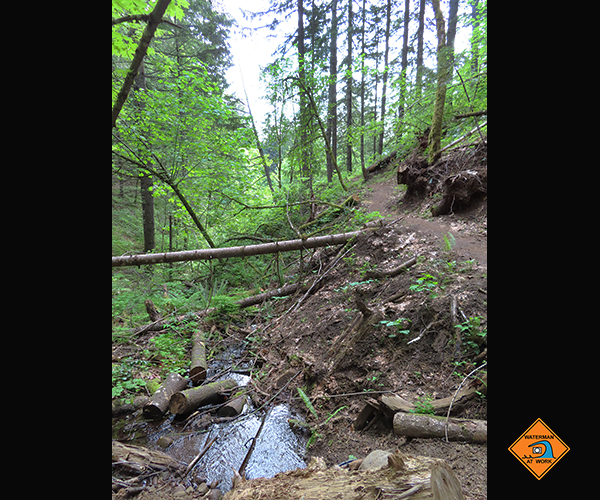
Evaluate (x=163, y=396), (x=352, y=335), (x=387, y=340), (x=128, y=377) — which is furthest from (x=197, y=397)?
(x=387, y=340)

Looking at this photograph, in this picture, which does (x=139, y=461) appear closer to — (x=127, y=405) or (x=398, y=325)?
(x=127, y=405)

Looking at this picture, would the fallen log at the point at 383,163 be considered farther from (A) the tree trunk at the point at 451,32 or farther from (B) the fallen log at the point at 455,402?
(B) the fallen log at the point at 455,402

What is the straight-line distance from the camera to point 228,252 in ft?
18.2

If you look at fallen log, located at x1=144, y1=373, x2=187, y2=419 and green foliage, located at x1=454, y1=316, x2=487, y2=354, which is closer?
green foliage, located at x1=454, y1=316, x2=487, y2=354

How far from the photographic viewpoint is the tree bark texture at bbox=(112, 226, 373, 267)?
5.23 metres

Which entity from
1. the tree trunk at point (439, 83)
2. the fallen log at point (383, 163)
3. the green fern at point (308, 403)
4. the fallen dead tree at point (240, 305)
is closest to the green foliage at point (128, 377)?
the fallen dead tree at point (240, 305)

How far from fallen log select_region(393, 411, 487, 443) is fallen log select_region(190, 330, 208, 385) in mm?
3201

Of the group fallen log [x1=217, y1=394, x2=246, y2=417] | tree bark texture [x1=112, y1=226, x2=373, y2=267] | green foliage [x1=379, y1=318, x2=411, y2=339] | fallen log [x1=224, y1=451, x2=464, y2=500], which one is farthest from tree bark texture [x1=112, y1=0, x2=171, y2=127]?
Answer: fallen log [x1=217, y1=394, x2=246, y2=417]

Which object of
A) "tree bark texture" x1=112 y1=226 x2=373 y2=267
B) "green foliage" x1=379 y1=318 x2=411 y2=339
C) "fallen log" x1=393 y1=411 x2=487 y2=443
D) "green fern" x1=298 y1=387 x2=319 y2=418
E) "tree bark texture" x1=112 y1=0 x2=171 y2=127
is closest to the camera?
"fallen log" x1=393 y1=411 x2=487 y2=443

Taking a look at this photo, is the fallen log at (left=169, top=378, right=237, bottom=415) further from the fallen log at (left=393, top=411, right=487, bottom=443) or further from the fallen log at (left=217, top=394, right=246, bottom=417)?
the fallen log at (left=393, top=411, right=487, bottom=443)
